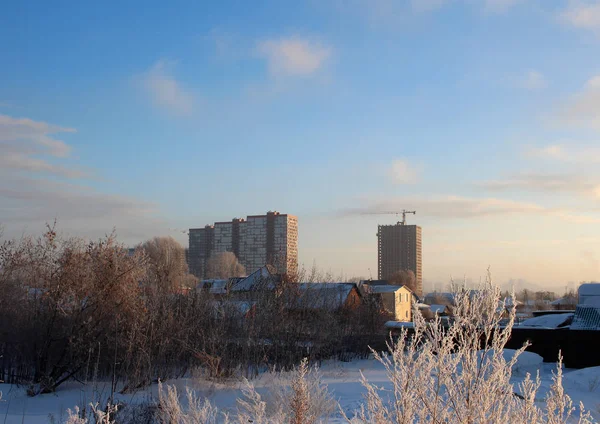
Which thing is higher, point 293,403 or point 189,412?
point 293,403

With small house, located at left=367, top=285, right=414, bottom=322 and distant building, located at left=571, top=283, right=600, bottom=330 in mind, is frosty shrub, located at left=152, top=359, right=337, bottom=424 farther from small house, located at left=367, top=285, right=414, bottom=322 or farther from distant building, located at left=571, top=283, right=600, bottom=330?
small house, located at left=367, top=285, right=414, bottom=322

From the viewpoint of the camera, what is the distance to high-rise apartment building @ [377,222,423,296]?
458 feet

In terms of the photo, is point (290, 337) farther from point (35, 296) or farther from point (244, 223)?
point (244, 223)

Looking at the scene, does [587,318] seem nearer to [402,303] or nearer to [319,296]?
[319,296]

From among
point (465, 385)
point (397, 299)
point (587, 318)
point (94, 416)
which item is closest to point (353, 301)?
point (587, 318)

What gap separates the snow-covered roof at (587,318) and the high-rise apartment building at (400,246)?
375ft

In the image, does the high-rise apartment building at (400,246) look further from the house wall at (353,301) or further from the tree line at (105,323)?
the tree line at (105,323)

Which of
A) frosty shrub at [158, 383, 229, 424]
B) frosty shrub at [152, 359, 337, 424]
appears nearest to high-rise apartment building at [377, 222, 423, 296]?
frosty shrub at [152, 359, 337, 424]

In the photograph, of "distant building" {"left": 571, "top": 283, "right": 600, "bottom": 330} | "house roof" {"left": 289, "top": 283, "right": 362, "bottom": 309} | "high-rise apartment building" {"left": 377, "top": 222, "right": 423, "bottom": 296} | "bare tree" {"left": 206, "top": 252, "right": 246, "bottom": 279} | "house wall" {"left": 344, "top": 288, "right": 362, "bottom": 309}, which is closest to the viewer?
"house roof" {"left": 289, "top": 283, "right": 362, "bottom": 309}

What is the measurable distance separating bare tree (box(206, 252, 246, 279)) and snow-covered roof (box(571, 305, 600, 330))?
57095 mm

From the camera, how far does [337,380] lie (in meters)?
16.6

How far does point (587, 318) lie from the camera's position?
2442cm

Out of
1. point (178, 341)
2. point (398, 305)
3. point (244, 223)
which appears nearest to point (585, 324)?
point (178, 341)

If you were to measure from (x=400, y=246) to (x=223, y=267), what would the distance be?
70174 millimetres
